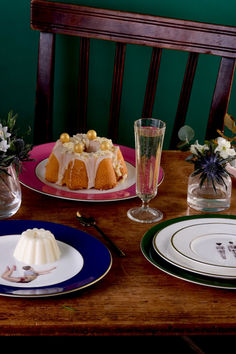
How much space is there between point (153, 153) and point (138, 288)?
0.32m

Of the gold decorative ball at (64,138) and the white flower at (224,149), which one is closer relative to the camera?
the white flower at (224,149)

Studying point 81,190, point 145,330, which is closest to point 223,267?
point 145,330

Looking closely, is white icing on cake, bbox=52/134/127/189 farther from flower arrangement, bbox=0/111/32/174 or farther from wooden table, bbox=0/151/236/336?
wooden table, bbox=0/151/236/336

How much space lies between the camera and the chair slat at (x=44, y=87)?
6.03 feet

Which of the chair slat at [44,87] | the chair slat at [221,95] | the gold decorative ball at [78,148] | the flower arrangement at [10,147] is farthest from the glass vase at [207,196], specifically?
the chair slat at [44,87]

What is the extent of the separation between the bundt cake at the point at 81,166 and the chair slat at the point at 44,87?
0.57 m

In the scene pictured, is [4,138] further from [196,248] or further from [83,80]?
[83,80]

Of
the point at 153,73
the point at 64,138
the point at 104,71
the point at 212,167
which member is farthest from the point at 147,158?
the point at 104,71

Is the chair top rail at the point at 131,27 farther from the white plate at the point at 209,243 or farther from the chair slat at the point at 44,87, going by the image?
the white plate at the point at 209,243

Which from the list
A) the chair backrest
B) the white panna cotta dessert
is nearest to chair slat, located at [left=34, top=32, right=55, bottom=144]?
the chair backrest

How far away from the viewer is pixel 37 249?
949 millimetres

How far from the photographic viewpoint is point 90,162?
4.25 ft

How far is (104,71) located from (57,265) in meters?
1.54

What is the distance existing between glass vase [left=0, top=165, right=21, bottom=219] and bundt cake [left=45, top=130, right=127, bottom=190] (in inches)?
6.9
